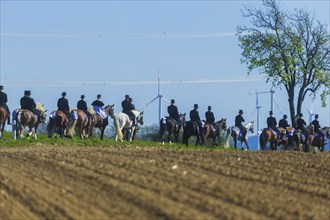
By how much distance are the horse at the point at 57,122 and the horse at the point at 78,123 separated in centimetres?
36

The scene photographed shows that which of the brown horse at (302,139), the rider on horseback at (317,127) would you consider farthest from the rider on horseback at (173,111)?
the rider on horseback at (317,127)

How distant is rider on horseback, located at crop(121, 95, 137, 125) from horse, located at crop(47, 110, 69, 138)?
4.24m

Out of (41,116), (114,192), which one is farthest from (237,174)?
(41,116)

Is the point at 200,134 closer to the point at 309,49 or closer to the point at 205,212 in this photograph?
the point at 309,49

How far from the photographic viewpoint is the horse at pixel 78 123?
48.3 metres

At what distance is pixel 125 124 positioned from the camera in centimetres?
5109

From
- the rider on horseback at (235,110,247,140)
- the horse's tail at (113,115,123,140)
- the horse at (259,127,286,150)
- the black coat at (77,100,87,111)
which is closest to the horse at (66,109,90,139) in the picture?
the black coat at (77,100,87,111)

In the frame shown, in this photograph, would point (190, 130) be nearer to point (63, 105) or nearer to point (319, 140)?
Result: point (63, 105)

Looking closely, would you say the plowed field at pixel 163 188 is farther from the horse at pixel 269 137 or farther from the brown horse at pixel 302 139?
the brown horse at pixel 302 139

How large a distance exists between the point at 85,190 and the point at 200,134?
3345 centimetres

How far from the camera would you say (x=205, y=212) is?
1562 centimetres

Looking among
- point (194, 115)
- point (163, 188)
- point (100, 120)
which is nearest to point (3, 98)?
point (100, 120)

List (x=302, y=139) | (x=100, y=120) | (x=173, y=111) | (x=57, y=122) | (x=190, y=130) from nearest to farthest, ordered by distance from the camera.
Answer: (x=57, y=122) < (x=190, y=130) < (x=173, y=111) < (x=100, y=120) < (x=302, y=139)

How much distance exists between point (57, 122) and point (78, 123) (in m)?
1.35
